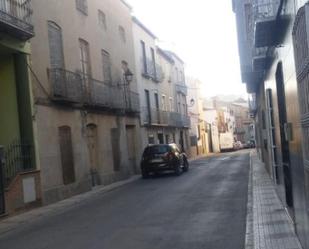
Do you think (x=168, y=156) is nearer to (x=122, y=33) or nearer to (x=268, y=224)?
(x=122, y=33)

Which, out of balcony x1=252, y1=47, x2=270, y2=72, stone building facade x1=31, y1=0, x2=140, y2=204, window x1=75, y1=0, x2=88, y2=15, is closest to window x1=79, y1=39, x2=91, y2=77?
stone building facade x1=31, y1=0, x2=140, y2=204

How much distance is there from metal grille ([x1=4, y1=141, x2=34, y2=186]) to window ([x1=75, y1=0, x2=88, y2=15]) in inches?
324

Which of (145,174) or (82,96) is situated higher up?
(82,96)

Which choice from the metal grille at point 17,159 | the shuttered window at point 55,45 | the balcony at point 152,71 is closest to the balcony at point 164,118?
the balcony at point 152,71

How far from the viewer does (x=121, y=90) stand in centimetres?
2881

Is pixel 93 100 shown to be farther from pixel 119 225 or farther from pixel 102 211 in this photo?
pixel 119 225

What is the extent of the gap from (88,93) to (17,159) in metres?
7.06

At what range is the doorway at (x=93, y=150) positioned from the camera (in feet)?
78.2

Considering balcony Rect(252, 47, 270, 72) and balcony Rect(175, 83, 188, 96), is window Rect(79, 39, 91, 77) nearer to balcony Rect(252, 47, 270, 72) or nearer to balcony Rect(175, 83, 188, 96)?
balcony Rect(252, 47, 270, 72)

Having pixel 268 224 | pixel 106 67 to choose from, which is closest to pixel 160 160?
pixel 106 67

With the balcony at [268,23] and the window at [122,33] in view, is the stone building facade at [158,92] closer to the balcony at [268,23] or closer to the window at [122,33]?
the window at [122,33]

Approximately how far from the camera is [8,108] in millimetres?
17641

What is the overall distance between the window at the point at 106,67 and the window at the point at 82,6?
2787mm

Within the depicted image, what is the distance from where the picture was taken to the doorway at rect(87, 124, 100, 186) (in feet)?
78.2
